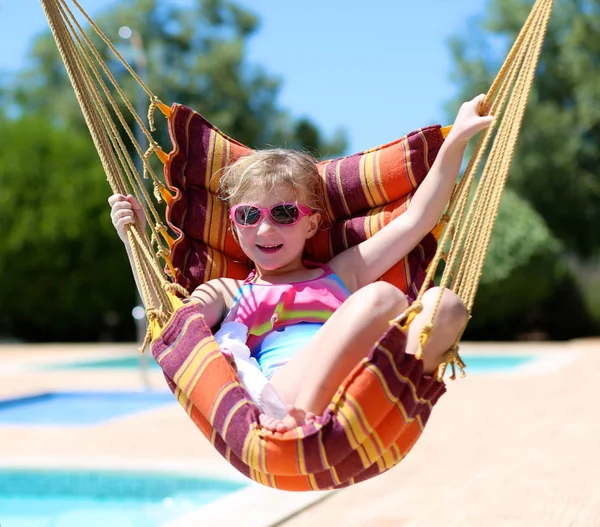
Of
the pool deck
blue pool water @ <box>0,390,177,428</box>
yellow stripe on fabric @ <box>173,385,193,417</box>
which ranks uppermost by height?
yellow stripe on fabric @ <box>173,385,193,417</box>

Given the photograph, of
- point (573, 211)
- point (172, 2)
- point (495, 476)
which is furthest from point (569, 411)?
point (172, 2)

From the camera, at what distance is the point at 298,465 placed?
1783mm

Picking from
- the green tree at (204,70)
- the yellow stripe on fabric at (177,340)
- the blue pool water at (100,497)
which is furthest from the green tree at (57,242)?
the yellow stripe on fabric at (177,340)

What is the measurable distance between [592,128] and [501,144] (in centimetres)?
1298

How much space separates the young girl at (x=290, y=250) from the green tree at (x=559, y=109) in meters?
12.0

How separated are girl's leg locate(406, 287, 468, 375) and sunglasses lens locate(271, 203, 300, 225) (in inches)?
19.9

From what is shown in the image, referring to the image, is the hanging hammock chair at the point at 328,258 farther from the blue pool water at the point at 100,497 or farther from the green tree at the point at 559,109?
the green tree at the point at 559,109

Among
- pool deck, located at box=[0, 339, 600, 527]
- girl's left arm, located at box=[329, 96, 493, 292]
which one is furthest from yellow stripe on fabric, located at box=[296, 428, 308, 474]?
pool deck, located at box=[0, 339, 600, 527]

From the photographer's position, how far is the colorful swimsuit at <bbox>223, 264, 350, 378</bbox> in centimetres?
216

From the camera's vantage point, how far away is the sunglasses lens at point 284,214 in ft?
7.22

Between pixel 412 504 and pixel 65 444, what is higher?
pixel 412 504

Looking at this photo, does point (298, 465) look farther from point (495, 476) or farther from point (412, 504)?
point (495, 476)

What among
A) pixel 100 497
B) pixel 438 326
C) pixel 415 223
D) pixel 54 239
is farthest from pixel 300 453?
pixel 54 239

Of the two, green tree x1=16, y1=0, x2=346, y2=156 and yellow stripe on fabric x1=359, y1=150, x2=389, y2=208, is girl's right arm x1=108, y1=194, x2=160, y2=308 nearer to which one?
yellow stripe on fabric x1=359, y1=150, x2=389, y2=208
